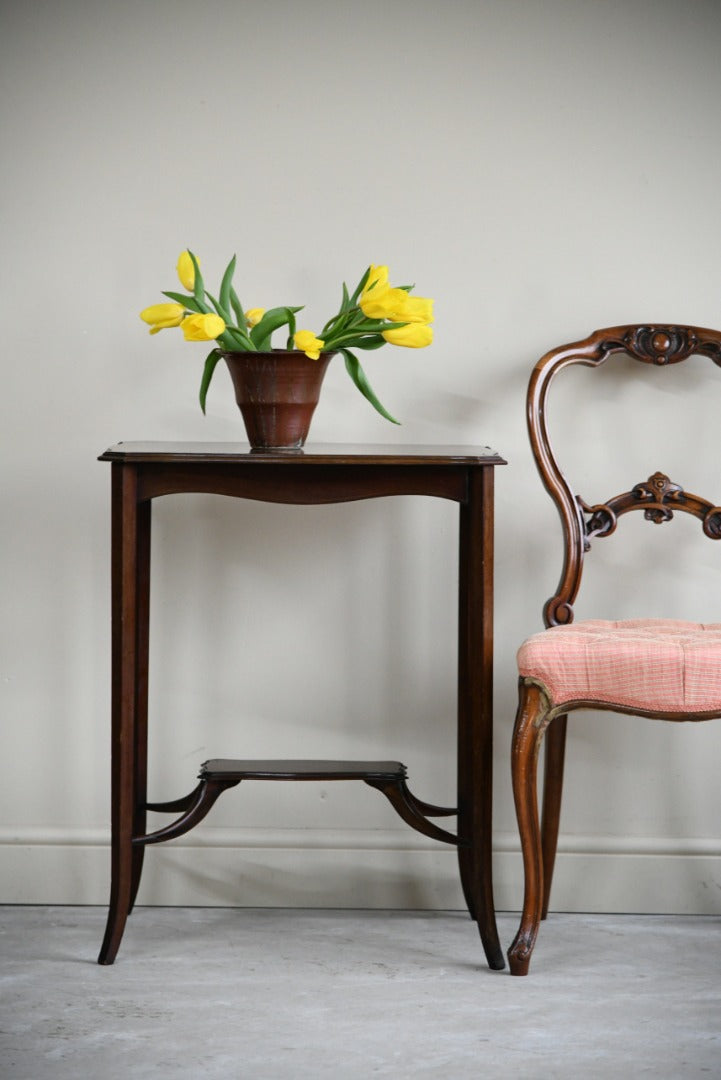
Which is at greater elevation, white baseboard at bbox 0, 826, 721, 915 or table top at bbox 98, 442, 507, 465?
table top at bbox 98, 442, 507, 465

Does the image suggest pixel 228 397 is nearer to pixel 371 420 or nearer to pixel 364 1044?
pixel 371 420

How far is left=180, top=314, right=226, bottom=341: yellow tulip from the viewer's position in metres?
1.77

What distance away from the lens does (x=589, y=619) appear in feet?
7.30

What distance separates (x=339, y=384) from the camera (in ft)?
7.32

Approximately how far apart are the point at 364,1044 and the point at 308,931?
0.49 meters

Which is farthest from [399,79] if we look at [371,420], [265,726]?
[265,726]

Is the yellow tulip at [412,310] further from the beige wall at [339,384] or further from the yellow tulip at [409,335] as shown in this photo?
the beige wall at [339,384]

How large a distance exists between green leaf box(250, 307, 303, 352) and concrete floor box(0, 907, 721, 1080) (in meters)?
1.03

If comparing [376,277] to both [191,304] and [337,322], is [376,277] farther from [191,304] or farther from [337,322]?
[191,304]

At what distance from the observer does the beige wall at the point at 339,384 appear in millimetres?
2203

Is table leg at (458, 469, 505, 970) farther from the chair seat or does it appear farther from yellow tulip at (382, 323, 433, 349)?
yellow tulip at (382, 323, 433, 349)

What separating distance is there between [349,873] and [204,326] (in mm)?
1103

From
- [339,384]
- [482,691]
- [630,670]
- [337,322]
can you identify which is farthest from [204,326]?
[630,670]

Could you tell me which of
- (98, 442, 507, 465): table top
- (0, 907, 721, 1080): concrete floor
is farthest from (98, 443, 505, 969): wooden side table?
(0, 907, 721, 1080): concrete floor
